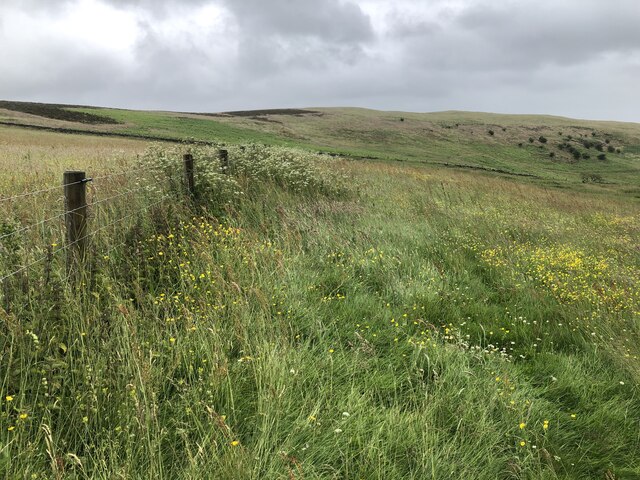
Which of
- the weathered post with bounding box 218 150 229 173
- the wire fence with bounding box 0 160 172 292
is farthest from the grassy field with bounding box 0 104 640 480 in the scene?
the weathered post with bounding box 218 150 229 173

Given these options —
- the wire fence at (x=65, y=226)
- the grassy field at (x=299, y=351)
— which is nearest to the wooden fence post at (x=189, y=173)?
the grassy field at (x=299, y=351)

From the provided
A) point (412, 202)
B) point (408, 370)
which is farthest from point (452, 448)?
point (412, 202)

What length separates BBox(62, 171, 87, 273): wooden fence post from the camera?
12.5 feet

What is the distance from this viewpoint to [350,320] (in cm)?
441

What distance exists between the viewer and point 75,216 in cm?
390

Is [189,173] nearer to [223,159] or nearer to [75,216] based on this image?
[223,159]

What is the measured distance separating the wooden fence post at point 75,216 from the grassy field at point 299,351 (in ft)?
0.58

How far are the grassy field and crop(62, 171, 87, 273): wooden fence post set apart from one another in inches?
7.0

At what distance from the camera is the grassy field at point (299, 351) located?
8.07 feet

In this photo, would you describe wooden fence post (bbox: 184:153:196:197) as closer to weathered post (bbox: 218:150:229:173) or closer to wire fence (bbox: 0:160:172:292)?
wire fence (bbox: 0:160:172:292)

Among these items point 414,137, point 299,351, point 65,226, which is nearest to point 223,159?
point 65,226

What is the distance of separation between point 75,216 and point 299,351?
8.19 feet

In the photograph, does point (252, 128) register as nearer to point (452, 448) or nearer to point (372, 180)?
point (372, 180)

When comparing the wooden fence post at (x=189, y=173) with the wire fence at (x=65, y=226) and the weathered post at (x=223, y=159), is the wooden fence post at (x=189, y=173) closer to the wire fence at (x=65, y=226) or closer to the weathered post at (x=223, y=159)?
the wire fence at (x=65, y=226)
